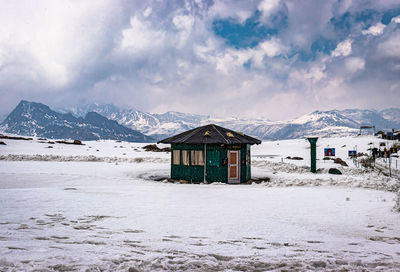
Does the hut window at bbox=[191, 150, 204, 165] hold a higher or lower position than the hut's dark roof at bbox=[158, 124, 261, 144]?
lower

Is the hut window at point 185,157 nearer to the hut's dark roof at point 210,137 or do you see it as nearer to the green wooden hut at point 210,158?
the green wooden hut at point 210,158

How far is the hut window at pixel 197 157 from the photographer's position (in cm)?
1986

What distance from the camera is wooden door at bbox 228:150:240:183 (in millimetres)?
19875

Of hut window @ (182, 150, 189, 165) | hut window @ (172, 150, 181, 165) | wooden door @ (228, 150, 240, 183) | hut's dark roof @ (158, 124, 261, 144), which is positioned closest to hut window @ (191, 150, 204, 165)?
hut window @ (182, 150, 189, 165)

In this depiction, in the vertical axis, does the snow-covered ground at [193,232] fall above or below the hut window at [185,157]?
below

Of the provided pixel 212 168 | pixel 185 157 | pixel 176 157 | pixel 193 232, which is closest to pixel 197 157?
pixel 185 157

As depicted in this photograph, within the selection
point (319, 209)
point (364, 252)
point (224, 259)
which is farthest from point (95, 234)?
point (319, 209)

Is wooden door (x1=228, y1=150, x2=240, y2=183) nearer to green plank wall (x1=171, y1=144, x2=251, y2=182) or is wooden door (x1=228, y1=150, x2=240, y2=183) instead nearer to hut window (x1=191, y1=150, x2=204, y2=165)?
green plank wall (x1=171, y1=144, x2=251, y2=182)

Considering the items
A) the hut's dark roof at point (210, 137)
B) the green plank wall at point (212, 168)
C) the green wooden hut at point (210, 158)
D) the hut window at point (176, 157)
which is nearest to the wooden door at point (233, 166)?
the green wooden hut at point (210, 158)

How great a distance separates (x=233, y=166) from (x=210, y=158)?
5.60 ft

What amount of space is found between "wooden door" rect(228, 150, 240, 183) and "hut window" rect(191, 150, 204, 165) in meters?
1.93

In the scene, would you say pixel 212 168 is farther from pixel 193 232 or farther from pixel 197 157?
pixel 193 232

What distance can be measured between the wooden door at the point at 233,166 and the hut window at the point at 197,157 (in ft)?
6.32

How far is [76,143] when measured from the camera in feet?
165
